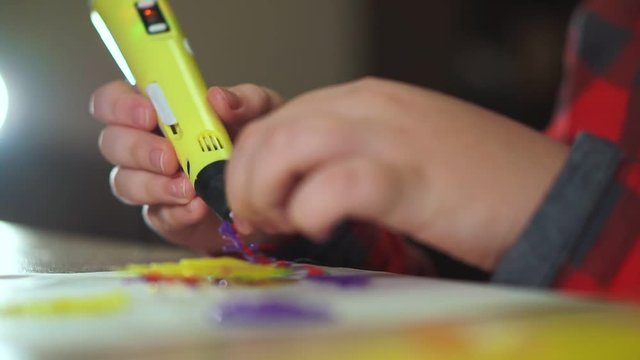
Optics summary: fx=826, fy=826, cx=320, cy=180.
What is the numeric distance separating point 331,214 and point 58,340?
92 millimetres

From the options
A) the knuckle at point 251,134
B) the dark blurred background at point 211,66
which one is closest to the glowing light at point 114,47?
the knuckle at point 251,134

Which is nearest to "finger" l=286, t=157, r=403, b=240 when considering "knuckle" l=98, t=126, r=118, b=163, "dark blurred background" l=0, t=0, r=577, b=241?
"knuckle" l=98, t=126, r=118, b=163

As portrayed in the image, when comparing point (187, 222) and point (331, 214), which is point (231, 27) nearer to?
point (187, 222)

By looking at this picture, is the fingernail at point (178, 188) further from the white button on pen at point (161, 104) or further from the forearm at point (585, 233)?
the forearm at point (585, 233)

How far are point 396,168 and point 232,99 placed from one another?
0.15 metres

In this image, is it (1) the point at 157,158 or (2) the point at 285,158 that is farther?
(1) the point at 157,158

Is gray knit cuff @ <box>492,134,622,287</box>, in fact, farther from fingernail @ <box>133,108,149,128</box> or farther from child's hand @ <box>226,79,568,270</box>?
fingernail @ <box>133,108,149,128</box>

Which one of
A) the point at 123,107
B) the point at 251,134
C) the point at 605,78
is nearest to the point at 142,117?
the point at 123,107

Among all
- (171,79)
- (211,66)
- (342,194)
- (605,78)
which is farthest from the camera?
(211,66)

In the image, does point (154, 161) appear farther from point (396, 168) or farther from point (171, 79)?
point (396, 168)

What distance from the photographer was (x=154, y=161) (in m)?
0.41

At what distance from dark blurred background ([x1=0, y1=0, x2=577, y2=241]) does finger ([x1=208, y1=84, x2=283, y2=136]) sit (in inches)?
37.6

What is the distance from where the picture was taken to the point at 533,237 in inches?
10.3

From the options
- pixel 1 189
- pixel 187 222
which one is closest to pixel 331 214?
pixel 187 222
